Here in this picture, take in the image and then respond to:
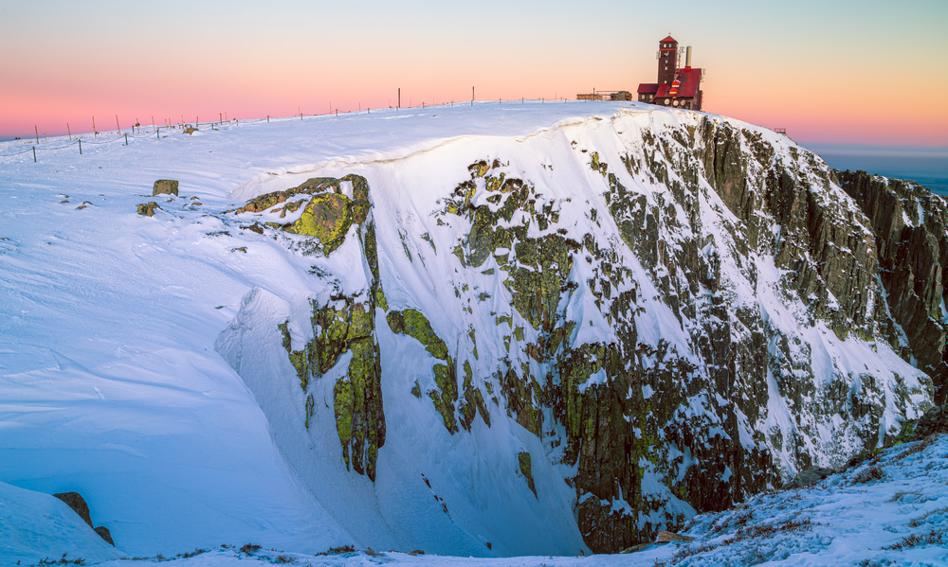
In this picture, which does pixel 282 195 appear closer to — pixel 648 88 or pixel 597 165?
pixel 597 165

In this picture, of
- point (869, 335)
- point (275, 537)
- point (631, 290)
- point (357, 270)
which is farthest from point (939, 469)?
point (869, 335)

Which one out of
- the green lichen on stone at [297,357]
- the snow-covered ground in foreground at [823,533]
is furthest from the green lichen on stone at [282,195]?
the snow-covered ground in foreground at [823,533]

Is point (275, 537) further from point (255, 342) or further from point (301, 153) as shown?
point (301, 153)

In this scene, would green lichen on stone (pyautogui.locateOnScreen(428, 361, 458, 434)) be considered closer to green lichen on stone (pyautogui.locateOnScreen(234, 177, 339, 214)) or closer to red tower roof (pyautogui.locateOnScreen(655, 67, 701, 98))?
green lichen on stone (pyautogui.locateOnScreen(234, 177, 339, 214))

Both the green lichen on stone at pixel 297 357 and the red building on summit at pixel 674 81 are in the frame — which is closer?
the green lichen on stone at pixel 297 357

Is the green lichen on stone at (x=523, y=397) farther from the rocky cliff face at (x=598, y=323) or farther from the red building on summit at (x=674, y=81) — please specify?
the red building on summit at (x=674, y=81)

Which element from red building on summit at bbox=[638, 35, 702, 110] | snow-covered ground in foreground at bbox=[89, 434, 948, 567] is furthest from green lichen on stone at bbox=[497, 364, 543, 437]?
red building on summit at bbox=[638, 35, 702, 110]
